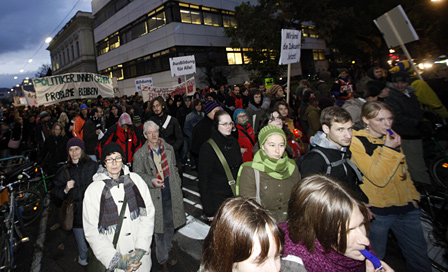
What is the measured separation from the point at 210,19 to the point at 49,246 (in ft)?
87.2

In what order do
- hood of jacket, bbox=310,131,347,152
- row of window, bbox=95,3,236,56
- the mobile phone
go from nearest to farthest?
the mobile phone
hood of jacket, bbox=310,131,347,152
row of window, bbox=95,3,236,56

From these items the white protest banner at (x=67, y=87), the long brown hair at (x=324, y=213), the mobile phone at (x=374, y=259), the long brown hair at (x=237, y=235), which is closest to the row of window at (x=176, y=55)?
the white protest banner at (x=67, y=87)

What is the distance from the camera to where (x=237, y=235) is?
1200mm

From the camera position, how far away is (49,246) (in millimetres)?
4633

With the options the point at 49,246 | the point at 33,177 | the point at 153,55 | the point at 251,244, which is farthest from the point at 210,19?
the point at 251,244

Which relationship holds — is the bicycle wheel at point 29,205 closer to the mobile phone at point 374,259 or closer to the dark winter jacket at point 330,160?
the dark winter jacket at point 330,160

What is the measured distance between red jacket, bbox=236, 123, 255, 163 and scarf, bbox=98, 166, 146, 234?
7.20 ft

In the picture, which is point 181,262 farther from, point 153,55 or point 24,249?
point 153,55

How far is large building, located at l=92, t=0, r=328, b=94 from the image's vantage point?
2375 centimetres

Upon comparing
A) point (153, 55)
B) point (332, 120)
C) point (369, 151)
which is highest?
point (153, 55)

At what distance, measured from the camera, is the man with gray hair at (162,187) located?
11.5 ft

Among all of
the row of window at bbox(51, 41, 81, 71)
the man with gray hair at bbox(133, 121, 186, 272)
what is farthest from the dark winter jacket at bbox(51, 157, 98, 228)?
the row of window at bbox(51, 41, 81, 71)

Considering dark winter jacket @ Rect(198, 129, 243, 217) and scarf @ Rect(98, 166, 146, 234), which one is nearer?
scarf @ Rect(98, 166, 146, 234)

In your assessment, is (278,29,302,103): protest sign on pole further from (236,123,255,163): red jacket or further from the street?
the street
